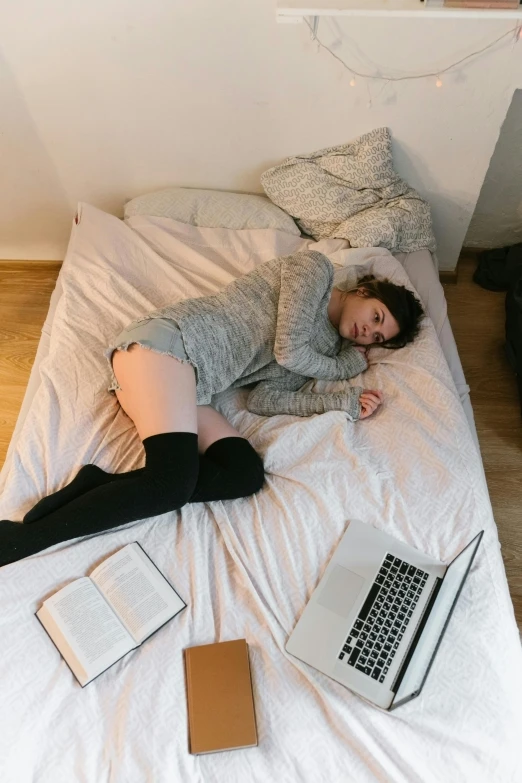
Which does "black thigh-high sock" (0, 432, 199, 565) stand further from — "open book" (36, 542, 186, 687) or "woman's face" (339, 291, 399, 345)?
"woman's face" (339, 291, 399, 345)

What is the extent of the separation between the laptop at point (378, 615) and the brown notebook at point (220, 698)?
11 cm

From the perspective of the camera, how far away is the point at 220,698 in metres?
0.93

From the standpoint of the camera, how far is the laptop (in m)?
0.97

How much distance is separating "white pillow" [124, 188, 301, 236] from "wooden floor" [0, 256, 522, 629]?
619 millimetres

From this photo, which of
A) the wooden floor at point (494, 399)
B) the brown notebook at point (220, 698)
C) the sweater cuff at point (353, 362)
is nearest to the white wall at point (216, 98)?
the wooden floor at point (494, 399)

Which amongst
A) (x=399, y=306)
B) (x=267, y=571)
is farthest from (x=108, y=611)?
(x=399, y=306)

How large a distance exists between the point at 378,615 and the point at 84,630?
1.94 feet

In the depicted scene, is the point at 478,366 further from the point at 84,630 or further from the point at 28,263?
the point at 28,263

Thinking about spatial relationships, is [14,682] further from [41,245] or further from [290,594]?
[41,245]

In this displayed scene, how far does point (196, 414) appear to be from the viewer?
4.28ft

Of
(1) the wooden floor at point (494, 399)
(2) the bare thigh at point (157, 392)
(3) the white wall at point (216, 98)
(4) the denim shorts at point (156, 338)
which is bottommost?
(1) the wooden floor at point (494, 399)

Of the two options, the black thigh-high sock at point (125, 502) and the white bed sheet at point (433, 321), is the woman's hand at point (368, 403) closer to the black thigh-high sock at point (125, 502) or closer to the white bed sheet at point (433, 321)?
the white bed sheet at point (433, 321)

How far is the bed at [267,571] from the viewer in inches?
34.8

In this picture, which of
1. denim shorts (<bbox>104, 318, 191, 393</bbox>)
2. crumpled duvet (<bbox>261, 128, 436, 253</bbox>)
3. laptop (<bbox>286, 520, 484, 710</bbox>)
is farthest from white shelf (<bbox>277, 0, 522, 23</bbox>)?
laptop (<bbox>286, 520, 484, 710</bbox>)
